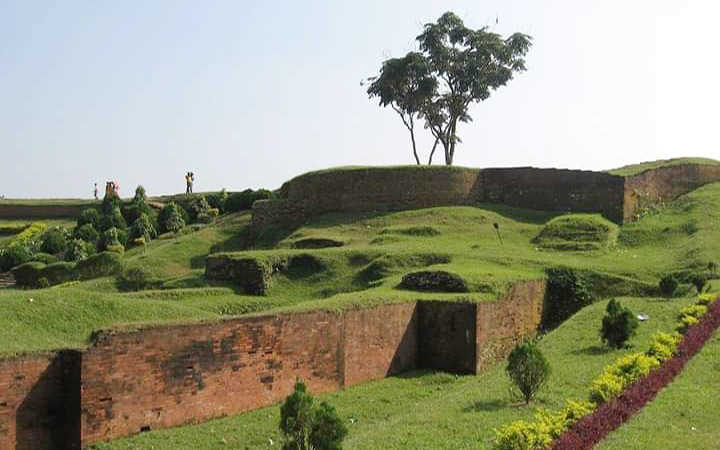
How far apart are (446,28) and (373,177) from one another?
8.96m

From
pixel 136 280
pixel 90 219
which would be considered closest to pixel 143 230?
pixel 90 219

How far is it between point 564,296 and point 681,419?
25.2ft

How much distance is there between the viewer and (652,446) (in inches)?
238

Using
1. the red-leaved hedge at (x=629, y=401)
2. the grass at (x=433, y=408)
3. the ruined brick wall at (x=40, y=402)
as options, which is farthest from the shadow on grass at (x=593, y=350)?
the ruined brick wall at (x=40, y=402)

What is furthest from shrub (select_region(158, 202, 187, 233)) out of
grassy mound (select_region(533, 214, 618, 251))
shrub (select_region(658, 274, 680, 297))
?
→ shrub (select_region(658, 274, 680, 297))

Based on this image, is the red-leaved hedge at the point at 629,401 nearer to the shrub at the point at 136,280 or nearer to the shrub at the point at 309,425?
the shrub at the point at 309,425

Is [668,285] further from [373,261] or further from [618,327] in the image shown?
[373,261]

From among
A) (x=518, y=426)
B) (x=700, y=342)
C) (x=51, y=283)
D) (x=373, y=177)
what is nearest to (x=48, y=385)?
(x=518, y=426)

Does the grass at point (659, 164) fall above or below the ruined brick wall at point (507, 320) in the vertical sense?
above

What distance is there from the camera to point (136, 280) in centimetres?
1781

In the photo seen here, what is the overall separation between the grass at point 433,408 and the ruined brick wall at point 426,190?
32.8 feet

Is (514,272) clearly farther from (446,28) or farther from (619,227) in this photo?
(446,28)

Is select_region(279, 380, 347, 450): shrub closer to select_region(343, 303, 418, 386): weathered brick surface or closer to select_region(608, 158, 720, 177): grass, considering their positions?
select_region(343, 303, 418, 386): weathered brick surface

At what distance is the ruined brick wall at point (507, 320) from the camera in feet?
38.1
